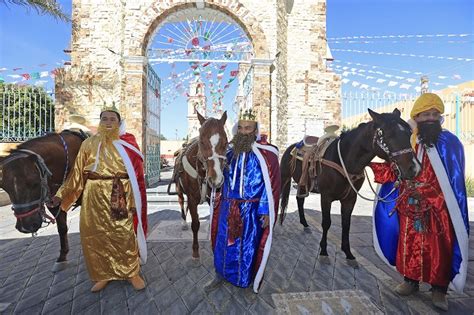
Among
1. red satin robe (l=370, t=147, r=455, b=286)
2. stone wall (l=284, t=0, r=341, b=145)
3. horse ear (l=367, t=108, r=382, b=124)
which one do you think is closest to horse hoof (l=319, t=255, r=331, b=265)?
red satin robe (l=370, t=147, r=455, b=286)

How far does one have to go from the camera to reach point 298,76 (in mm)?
11328

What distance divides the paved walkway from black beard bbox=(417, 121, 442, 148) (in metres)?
1.56

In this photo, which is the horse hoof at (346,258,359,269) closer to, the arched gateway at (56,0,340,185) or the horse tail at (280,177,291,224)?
the horse tail at (280,177,291,224)

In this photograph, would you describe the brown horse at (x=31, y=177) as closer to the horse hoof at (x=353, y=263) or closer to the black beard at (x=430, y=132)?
the horse hoof at (x=353, y=263)

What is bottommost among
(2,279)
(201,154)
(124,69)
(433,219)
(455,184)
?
(2,279)

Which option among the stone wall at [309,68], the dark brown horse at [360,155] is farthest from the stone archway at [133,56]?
the dark brown horse at [360,155]

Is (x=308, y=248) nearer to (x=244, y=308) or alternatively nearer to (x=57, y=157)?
(x=244, y=308)

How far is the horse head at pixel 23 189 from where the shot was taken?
2812 mm

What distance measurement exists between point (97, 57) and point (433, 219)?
10.6 m

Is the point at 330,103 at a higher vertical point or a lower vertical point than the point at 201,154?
higher

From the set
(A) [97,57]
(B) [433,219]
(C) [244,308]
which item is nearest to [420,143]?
(B) [433,219]

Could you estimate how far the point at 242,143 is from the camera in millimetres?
2992

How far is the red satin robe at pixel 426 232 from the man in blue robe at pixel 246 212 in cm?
130

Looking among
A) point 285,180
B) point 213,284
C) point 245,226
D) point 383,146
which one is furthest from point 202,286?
point 285,180
